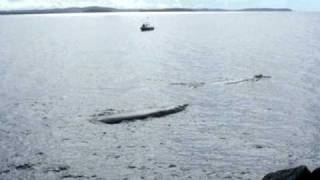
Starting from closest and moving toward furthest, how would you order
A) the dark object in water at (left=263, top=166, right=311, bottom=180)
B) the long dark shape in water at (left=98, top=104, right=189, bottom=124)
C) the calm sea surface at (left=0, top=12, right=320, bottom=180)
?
the dark object in water at (left=263, top=166, right=311, bottom=180) → the calm sea surface at (left=0, top=12, right=320, bottom=180) → the long dark shape in water at (left=98, top=104, right=189, bottom=124)

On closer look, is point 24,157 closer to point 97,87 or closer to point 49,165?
point 49,165

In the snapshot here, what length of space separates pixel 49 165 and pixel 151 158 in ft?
21.8

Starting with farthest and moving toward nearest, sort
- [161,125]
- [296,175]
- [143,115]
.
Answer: [143,115] → [161,125] → [296,175]

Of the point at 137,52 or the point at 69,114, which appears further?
the point at 137,52

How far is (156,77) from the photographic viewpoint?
7550 centimetres

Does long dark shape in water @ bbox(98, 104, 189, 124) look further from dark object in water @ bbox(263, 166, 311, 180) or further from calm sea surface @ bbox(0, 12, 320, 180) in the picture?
dark object in water @ bbox(263, 166, 311, 180)

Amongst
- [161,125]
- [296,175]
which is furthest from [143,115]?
[296,175]

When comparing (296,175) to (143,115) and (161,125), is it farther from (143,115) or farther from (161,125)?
(143,115)

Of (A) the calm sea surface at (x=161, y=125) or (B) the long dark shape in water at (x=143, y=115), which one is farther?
(B) the long dark shape in water at (x=143, y=115)

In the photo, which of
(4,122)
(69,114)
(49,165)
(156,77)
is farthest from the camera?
(156,77)

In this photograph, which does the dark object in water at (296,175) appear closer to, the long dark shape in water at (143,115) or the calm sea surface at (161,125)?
the calm sea surface at (161,125)

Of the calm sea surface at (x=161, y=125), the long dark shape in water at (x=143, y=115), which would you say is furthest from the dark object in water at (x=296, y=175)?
the long dark shape in water at (x=143, y=115)

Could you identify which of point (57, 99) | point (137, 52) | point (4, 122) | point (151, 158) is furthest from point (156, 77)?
point (137, 52)

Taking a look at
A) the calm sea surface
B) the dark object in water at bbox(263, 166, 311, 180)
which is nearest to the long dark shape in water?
the calm sea surface
